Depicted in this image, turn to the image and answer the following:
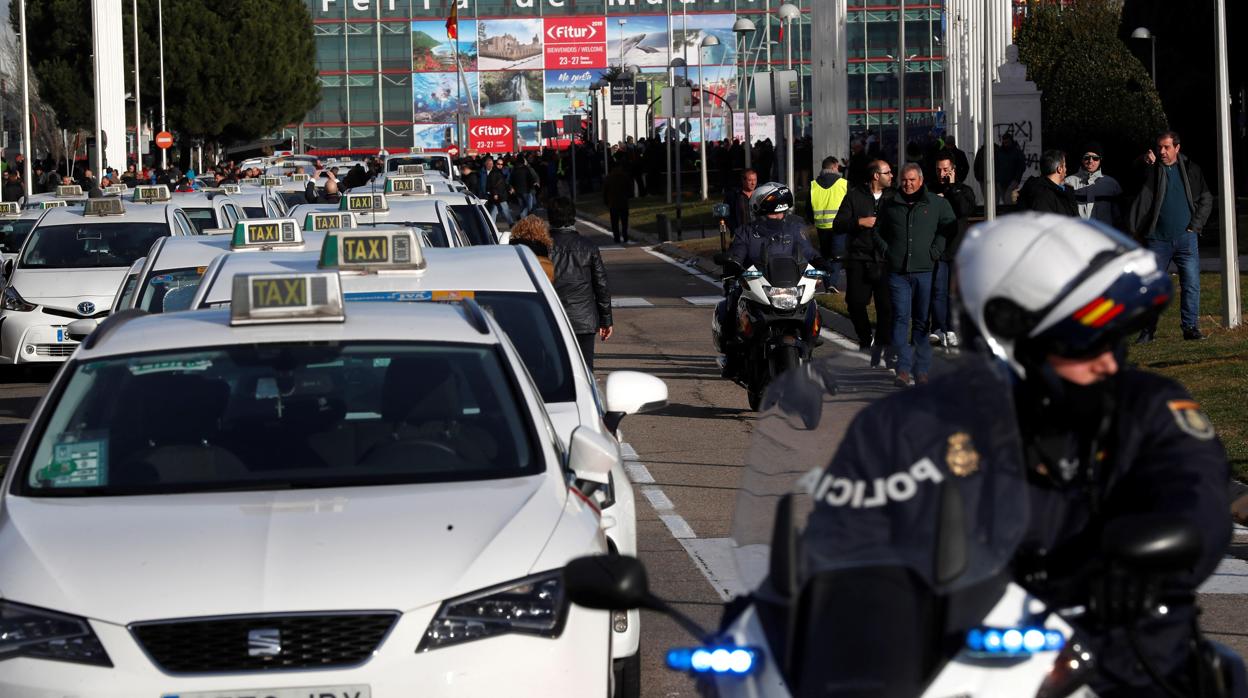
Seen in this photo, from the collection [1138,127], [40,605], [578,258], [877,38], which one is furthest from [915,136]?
[40,605]

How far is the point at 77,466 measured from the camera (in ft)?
18.7

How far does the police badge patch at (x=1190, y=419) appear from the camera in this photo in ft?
11.2

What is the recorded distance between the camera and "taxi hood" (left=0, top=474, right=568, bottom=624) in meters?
4.77

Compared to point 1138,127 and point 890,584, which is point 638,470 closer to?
point 890,584

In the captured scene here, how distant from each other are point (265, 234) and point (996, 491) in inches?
384

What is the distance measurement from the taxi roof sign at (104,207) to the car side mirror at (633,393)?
13882 millimetres

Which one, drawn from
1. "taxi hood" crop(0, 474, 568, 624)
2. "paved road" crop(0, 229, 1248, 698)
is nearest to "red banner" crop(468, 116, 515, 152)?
"paved road" crop(0, 229, 1248, 698)

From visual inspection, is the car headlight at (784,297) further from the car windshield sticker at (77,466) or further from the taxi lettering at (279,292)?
the car windshield sticker at (77,466)

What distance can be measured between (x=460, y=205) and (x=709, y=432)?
21.8 ft

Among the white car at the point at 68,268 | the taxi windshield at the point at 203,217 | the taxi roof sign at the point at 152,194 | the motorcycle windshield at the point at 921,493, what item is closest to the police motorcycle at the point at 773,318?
the white car at the point at 68,268

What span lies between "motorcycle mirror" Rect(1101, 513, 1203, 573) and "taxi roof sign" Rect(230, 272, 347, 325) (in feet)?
11.8

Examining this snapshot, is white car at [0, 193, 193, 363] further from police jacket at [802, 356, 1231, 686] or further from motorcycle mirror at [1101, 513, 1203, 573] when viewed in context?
motorcycle mirror at [1101, 513, 1203, 573]

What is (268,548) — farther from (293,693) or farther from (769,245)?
(769,245)

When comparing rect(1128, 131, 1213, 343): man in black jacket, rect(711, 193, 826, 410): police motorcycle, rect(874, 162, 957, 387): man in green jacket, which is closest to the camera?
rect(711, 193, 826, 410): police motorcycle
